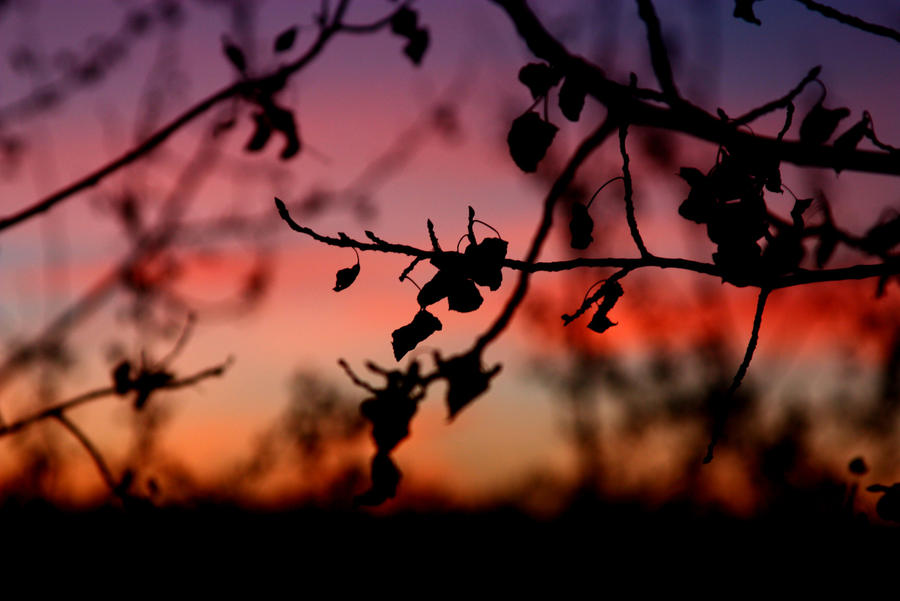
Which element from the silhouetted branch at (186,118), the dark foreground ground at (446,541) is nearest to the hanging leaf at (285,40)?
the silhouetted branch at (186,118)

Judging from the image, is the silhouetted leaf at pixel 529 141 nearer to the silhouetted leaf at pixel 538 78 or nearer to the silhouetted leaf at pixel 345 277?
the silhouetted leaf at pixel 538 78

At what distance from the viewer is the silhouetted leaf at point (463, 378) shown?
240 cm

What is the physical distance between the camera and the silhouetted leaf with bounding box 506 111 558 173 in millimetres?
2076

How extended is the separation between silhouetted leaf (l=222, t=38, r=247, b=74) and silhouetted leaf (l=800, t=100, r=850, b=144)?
2099mm

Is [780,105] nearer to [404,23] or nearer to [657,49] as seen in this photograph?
[657,49]

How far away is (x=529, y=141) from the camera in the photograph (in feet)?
6.83

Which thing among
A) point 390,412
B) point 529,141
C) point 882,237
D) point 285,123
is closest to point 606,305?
point 529,141

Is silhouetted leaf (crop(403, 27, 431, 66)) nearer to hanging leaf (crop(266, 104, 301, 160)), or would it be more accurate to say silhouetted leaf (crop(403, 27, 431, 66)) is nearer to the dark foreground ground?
hanging leaf (crop(266, 104, 301, 160))

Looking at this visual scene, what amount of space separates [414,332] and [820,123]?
1122mm

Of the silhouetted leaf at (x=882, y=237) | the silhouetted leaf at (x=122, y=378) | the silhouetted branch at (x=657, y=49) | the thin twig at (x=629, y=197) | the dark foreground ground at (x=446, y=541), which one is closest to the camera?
the thin twig at (x=629, y=197)

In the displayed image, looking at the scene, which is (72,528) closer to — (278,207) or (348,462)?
(348,462)

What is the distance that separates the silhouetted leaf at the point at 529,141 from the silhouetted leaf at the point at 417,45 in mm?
1257

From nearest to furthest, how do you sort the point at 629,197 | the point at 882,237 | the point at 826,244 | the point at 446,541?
the point at 629,197, the point at 882,237, the point at 826,244, the point at 446,541

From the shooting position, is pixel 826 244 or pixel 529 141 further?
pixel 826 244
